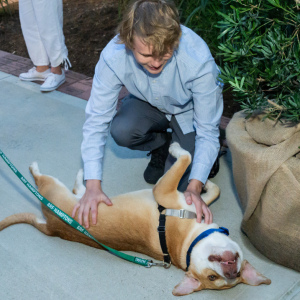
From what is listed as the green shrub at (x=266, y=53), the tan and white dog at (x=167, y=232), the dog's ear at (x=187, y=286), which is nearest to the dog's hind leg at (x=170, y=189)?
the tan and white dog at (x=167, y=232)

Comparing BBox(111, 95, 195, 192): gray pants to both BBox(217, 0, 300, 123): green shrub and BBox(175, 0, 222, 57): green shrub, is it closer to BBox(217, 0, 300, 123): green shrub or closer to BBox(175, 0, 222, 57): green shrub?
BBox(217, 0, 300, 123): green shrub

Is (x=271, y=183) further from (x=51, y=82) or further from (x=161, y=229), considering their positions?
(x=51, y=82)

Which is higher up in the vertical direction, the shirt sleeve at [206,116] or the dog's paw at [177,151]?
the shirt sleeve at [206,116]

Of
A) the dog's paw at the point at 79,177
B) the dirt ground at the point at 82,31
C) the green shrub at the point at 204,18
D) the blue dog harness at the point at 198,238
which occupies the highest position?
the green shrub at the point at 204,18

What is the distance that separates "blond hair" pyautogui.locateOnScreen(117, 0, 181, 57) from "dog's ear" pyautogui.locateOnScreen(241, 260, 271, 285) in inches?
48.4

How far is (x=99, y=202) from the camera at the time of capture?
269 cm

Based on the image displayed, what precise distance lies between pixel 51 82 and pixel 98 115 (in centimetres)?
210

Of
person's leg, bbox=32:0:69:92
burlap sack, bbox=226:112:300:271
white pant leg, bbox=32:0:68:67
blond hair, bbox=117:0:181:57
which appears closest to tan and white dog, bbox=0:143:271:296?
burlap sack, bbox=226:112:300:271

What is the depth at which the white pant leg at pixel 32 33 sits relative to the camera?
15.4 ft

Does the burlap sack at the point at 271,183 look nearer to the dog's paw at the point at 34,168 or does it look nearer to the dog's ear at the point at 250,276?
the dog's ear at the point at 250,276

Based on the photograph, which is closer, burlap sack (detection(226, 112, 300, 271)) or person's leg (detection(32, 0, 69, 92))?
burlap sack (detection(226, 112, 300, 271))

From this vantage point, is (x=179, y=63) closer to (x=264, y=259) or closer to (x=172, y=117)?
(x=172, y=117)

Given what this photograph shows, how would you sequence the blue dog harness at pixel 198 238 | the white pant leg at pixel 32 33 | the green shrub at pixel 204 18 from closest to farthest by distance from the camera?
the blue dog harness at pixel 198 238, the green shrub at pixel 204 18, the white pant leg at pixel 32 33

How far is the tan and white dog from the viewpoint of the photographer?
7.84ft
